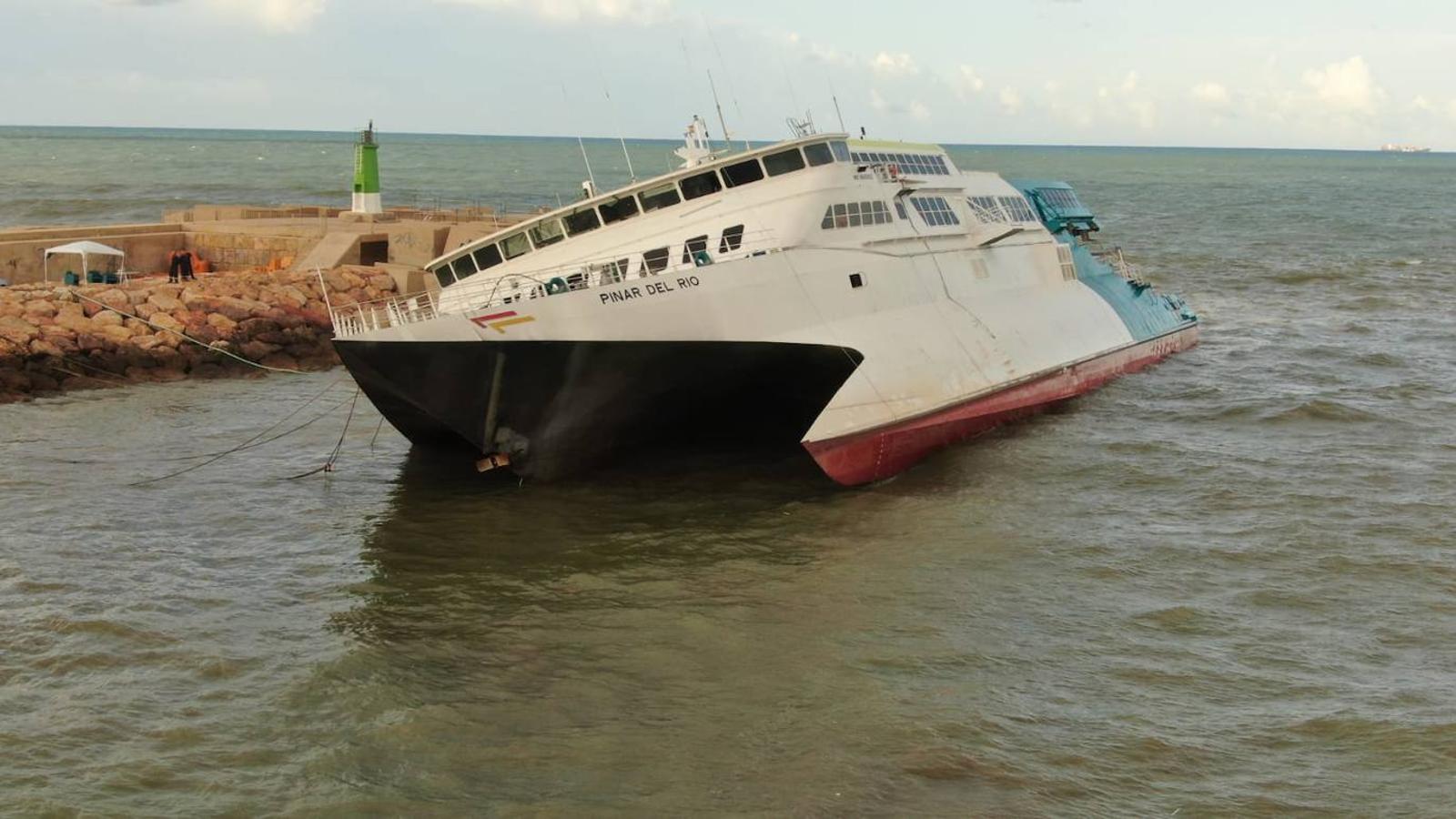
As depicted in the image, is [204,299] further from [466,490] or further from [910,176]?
[910,176]

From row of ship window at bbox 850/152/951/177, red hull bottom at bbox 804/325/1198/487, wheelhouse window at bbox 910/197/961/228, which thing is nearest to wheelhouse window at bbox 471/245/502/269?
row of ship window at bbox 850/152/951/177

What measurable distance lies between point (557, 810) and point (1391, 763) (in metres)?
7.81

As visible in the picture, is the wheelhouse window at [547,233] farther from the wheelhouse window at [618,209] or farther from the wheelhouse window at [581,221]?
the wheelhouse window at [618,209]

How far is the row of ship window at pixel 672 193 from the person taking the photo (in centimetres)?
2191

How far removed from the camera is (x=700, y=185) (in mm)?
22000

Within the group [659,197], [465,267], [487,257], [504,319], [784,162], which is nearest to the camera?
[504,319]

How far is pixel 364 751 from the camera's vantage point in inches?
467

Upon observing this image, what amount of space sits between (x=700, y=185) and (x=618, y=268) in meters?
2.74

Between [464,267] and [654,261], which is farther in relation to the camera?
[464,267]

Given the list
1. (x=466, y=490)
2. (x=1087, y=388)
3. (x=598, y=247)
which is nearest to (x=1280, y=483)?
(x=1087, y=388)

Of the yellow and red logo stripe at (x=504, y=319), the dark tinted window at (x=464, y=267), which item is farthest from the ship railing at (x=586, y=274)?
the dark tinted window at (x=464, y=267)

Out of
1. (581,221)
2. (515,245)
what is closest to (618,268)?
(581,221)

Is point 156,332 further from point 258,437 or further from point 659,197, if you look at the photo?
point 659,197

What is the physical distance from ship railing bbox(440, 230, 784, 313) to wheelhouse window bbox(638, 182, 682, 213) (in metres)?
1.05
